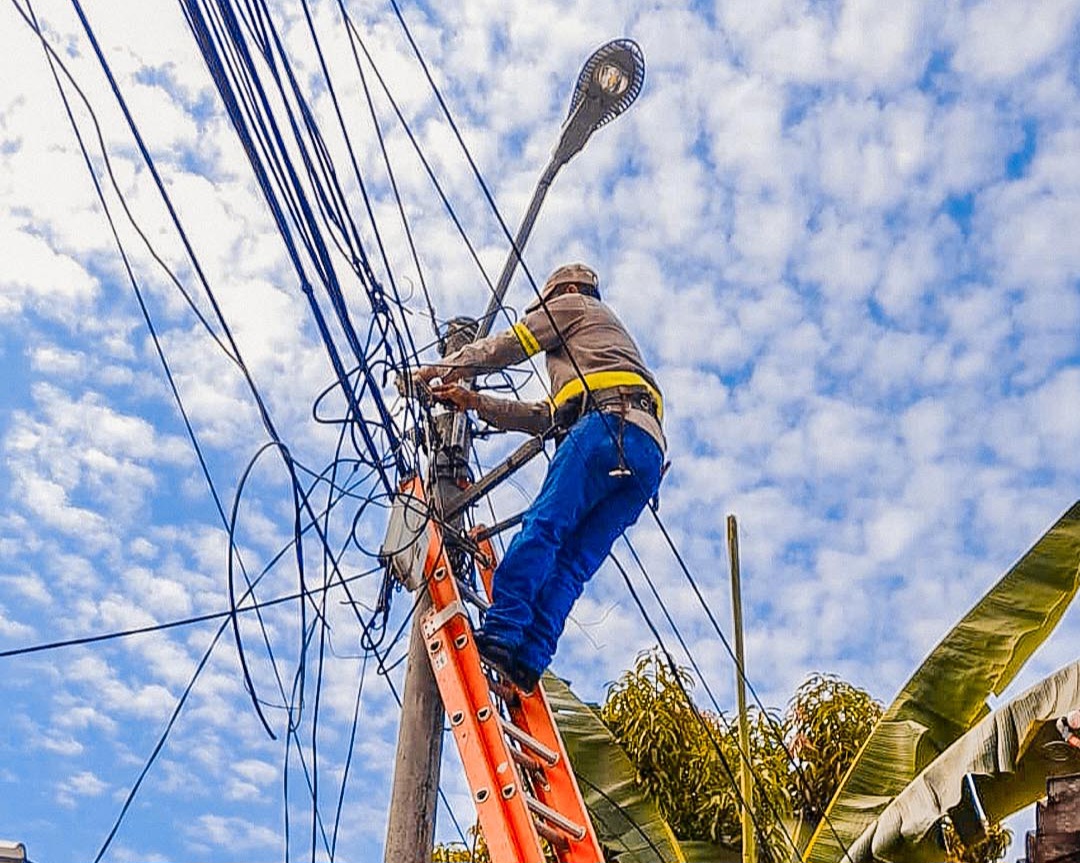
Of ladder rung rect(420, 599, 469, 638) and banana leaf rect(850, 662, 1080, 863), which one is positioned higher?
banana leaf rect(850, 662, 1080, 863)

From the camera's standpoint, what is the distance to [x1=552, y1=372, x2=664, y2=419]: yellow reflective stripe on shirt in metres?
4.67

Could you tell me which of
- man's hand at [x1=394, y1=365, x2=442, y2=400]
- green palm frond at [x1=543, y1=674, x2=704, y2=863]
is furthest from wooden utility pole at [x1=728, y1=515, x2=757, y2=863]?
man's hand at [x1=394, y1=365, x2=442, y2=400]

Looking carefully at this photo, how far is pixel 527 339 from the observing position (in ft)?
15.4

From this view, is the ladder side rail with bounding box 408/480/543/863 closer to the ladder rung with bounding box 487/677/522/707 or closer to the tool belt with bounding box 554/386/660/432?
the ladder rung with bounding box 487/677/522/707

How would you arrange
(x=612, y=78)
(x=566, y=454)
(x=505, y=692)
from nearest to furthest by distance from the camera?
(x=505, y=692) < (x=566, y=454) < (x=612, y=78)

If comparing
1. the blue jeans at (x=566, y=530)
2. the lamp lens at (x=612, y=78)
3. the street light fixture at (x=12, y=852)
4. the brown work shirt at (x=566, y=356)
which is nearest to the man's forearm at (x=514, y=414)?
the brown work shirt at (x=566, y=356)

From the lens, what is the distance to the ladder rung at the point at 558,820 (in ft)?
12.7

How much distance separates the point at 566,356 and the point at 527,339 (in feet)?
0.74

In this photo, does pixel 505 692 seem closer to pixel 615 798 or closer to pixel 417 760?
pixel 417 760

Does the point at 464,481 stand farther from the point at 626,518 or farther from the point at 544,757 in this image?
the point at 544,757

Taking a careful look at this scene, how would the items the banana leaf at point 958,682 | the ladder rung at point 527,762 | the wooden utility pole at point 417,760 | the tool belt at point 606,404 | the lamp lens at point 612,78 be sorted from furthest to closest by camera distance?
the banana leaf at point 958,682 < the lamp lens at point 612,78 < the tool belt at point 606,404 < the ladder rung at point 527,762 < the wooden utility pole at point 417,760

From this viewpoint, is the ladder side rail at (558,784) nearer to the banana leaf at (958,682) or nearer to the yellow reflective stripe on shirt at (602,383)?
the yellow reflective stripe on shirt at (602,383)

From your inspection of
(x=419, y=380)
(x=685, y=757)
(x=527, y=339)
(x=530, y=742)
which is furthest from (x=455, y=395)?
(x=685, y=757)

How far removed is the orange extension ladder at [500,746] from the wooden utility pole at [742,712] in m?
1.83
